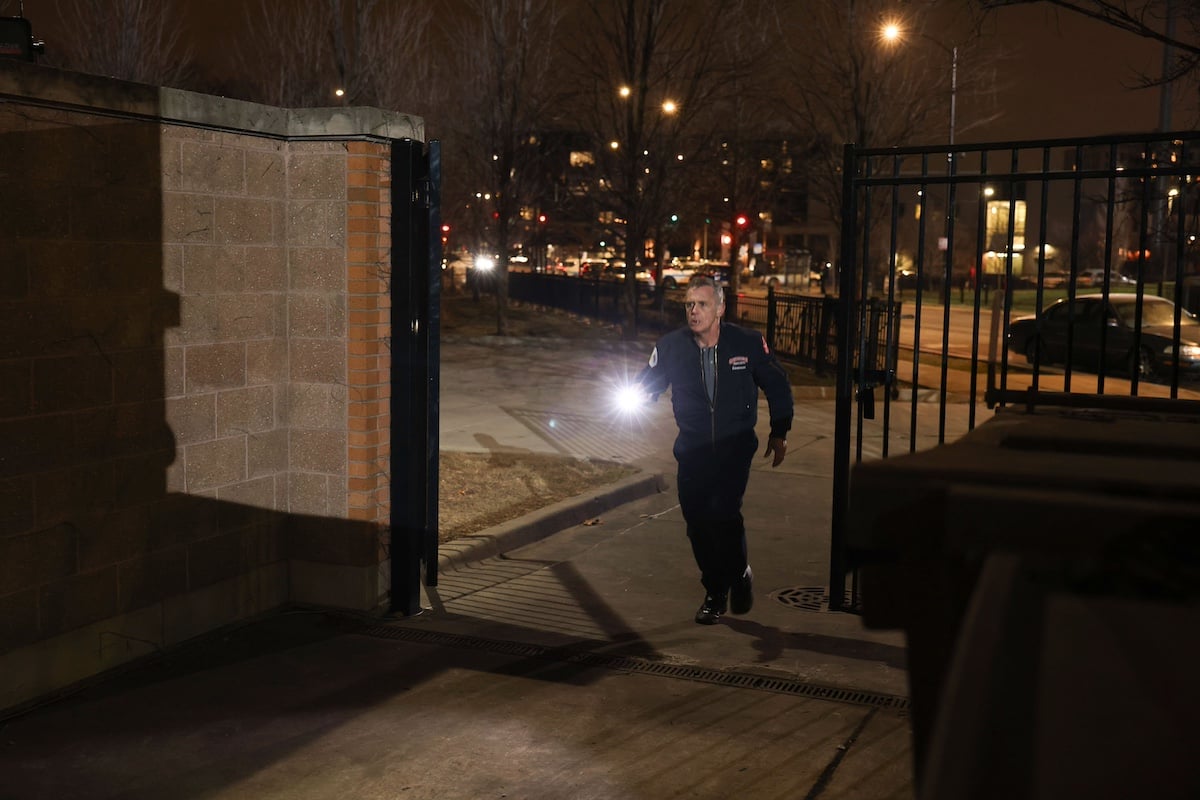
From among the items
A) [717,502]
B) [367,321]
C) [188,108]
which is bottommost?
[717,502]

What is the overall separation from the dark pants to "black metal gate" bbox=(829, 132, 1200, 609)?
0.54 metres

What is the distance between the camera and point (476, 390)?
16.0m

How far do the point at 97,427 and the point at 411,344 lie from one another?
174 cm

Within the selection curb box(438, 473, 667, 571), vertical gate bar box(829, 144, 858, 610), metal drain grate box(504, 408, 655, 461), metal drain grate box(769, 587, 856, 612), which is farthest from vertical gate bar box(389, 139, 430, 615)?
metal drain grate box(504, 408, 655, 461)

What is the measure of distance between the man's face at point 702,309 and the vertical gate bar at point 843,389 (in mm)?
734

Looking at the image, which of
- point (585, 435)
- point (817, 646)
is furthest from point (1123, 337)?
point (817, 646)

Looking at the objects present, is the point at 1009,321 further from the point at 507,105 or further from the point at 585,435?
the point at 507,105

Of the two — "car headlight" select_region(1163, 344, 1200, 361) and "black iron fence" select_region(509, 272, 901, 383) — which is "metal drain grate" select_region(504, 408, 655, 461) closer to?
"black iron fence" select_region(509, 272, 901, 383)

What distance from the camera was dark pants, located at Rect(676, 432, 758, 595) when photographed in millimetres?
6562

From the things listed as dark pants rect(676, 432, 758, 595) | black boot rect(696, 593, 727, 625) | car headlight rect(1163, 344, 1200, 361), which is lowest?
black boot rect(696, 593, 727, 625)

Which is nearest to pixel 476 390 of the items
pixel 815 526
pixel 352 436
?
pixel 815 526

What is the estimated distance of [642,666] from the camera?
5875 millimetres

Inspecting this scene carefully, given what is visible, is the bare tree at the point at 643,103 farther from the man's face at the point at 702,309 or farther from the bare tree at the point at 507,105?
the man's face at the point at 702,309

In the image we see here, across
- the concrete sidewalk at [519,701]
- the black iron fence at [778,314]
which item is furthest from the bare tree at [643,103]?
the concrete sidewalk at [519,701]
